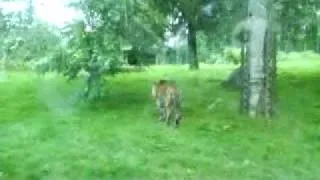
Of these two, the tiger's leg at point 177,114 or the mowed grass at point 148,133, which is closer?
the mowed grass at point 148,133

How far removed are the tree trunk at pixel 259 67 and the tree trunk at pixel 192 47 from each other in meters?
0.42

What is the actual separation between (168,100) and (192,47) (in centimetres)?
45

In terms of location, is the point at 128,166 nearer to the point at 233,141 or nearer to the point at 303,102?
the point at 233,141

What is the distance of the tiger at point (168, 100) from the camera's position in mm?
5781

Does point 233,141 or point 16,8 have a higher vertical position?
point 16,8

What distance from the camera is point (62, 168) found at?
4855mm

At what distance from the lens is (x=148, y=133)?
5.52 meters

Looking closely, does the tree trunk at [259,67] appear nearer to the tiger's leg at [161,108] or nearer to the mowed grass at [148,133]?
the mowed grass at [148,133]

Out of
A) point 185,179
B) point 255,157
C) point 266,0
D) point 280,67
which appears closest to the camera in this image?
point 185,179

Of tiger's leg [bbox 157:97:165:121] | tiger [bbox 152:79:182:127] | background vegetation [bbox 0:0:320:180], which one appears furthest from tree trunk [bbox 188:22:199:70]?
tiger's leg [bbox 157:97:165:121]

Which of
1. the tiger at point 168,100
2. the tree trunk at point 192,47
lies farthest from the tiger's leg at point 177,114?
the tree trunk at point 192,47

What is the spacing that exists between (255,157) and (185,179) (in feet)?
1.99

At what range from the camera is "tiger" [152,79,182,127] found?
5781 millimetres

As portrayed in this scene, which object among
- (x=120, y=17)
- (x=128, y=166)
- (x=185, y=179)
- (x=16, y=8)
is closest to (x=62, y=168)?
(x=128, y=166)
